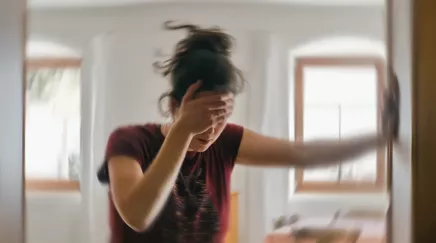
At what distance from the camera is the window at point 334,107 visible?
887 mm

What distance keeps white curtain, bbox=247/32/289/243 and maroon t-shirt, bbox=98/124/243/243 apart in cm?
4

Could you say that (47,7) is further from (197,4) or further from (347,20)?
(347,20)

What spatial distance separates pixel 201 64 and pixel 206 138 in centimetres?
11

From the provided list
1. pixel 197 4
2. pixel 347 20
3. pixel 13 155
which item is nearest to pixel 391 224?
pixel 347 20

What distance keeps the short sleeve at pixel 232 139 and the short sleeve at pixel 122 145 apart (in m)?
0.12

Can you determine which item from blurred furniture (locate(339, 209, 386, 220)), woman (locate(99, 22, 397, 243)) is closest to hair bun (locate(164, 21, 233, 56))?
woman (locate(99, 22, 397, 243))

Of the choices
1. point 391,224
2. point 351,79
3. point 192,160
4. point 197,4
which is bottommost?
point 391,224

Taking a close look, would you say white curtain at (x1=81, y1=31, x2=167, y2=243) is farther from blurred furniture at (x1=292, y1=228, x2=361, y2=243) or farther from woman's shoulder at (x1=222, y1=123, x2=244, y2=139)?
blurred furniture at (x1=292, y1=228, x2=361, y2=243)

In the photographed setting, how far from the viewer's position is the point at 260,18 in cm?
89

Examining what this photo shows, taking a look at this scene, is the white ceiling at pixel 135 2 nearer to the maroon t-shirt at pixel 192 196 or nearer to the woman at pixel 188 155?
the woman at pixel 188 155

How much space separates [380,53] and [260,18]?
0.66ft

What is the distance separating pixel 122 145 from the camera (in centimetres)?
89

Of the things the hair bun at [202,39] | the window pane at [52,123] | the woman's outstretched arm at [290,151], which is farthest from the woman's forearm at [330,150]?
the window pane at [52,123]

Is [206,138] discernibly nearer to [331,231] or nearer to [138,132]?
[138,132]
